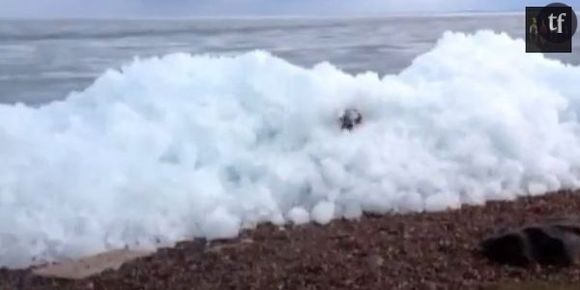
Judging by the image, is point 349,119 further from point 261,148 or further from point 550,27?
point 550,27

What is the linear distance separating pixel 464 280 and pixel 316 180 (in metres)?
1.92

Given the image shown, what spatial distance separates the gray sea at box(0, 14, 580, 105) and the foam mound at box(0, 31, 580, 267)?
82cm

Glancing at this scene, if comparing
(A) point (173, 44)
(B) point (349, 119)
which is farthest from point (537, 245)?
(A) point (173, 44)

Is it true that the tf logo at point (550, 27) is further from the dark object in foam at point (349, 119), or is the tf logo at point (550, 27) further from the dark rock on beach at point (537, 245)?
the dark rock on beach at point (537, 245)

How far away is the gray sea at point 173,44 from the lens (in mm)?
8484

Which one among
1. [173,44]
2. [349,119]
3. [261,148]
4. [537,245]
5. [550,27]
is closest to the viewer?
[537,245]

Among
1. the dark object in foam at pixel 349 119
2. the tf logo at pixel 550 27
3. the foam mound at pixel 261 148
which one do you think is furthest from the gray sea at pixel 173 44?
the dark object in foam at pixel 349 119

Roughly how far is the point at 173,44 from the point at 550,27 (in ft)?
10.5

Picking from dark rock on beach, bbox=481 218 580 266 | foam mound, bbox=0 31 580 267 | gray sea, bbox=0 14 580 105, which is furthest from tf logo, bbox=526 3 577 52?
dark rock on beach, bbox=481 218 580 266

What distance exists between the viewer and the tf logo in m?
7.80

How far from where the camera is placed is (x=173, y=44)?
29.8ft

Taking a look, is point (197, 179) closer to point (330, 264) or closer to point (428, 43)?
point (330, 264)

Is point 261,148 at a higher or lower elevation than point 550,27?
lower

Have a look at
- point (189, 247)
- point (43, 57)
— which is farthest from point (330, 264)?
point (43, 57)
